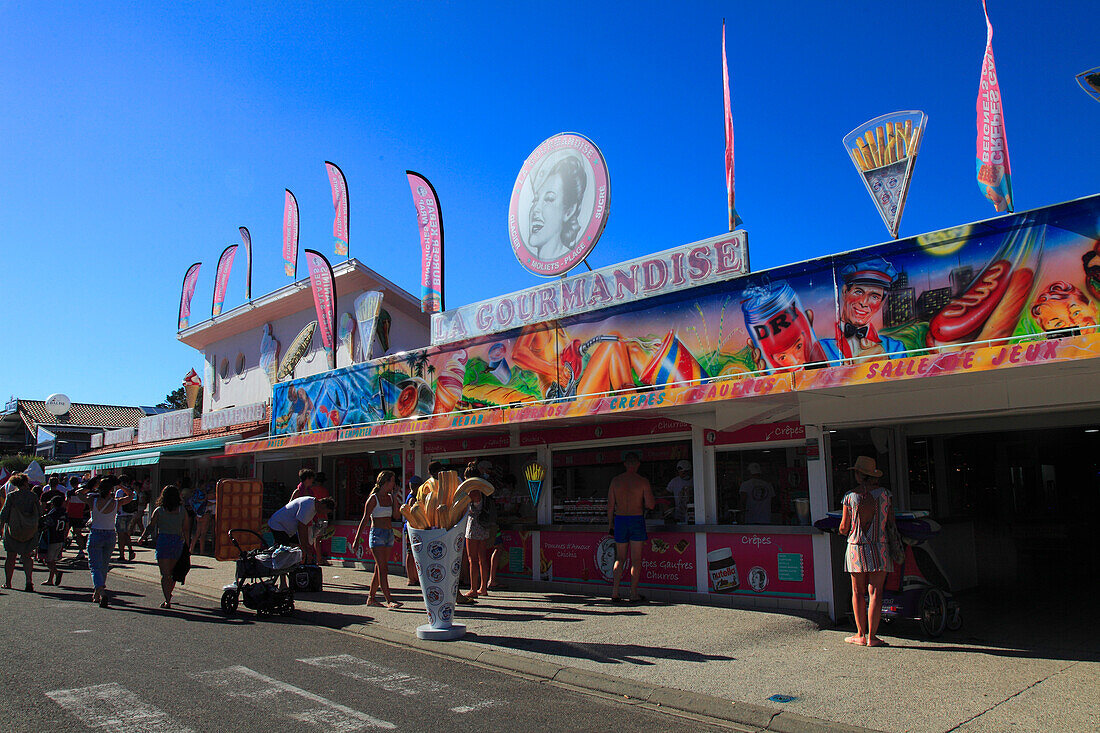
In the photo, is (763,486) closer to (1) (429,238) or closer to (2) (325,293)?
(1) (429,238)

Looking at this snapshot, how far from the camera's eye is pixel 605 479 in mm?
11117

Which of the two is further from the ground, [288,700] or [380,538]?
[380,538]

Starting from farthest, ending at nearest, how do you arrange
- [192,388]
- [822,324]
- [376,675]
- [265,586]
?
[192,388]
[265,586]
[822,324]
[376,675]

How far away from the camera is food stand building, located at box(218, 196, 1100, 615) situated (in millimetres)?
6859

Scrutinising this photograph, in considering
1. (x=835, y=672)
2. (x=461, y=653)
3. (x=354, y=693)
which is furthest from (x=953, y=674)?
(x=354, y=693)

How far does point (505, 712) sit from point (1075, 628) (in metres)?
6.13

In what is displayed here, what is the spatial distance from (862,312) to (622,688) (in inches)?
183

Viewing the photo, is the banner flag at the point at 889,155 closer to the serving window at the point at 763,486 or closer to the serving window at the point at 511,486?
the serving window at the point at 763,486

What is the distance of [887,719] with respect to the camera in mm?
4754

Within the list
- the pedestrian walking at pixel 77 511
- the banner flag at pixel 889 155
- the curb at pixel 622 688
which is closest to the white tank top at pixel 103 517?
the curb at pixel 622 688

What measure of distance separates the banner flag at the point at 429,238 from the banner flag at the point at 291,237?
841cm

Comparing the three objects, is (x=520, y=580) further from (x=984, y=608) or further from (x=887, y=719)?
(x=887, y=719)

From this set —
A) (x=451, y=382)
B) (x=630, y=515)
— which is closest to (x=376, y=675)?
(x=630, y=515)

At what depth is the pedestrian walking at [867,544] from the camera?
6809 mm
